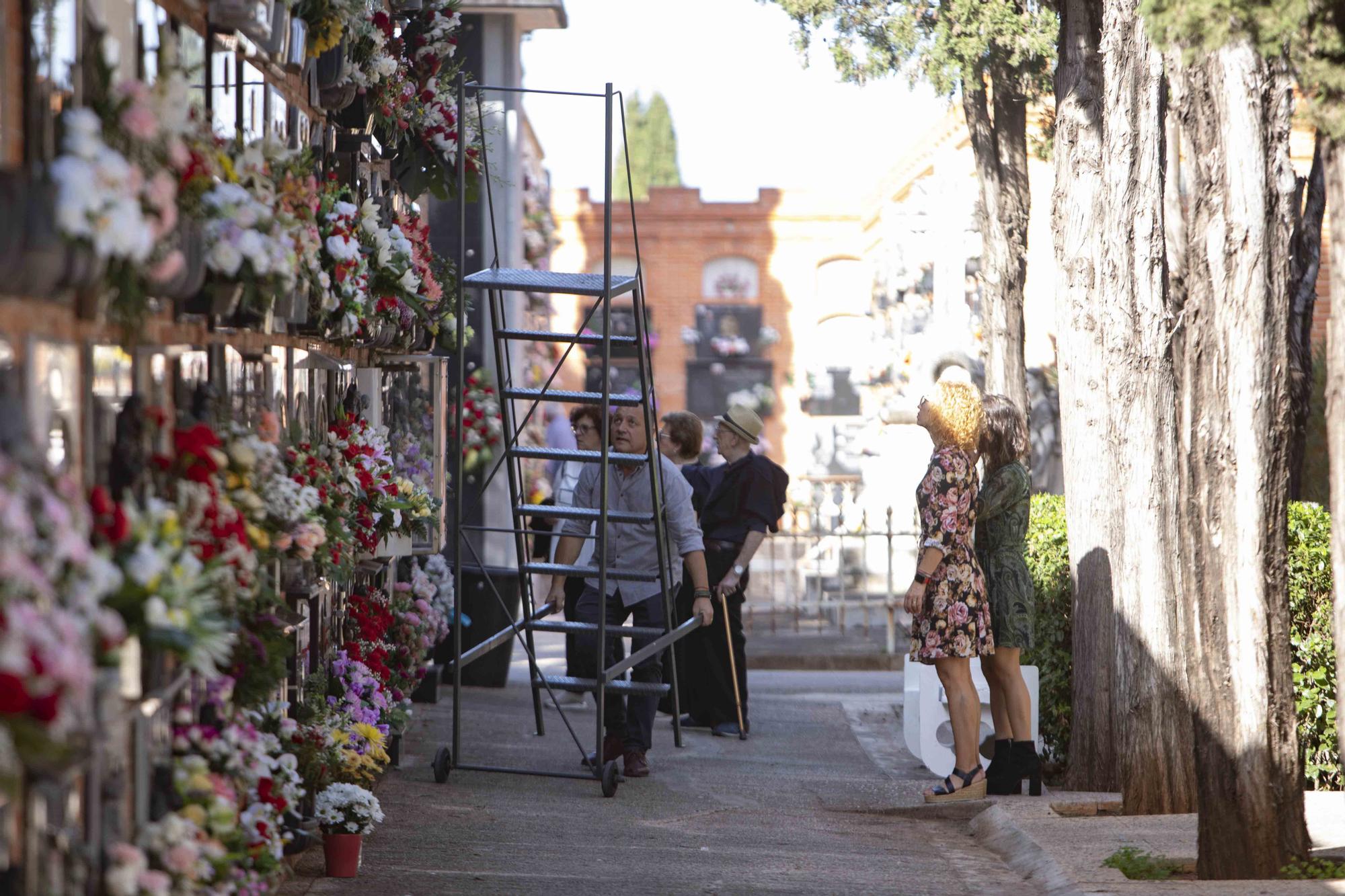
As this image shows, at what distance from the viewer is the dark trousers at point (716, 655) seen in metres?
9.94

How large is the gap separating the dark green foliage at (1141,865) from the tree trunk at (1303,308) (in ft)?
14.7

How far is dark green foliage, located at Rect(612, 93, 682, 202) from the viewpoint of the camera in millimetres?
63469

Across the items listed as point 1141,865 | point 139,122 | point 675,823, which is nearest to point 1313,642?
point 1141,865

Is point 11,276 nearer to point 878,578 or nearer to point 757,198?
point 878,578

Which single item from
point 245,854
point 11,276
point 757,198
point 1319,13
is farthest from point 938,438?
point 757,198

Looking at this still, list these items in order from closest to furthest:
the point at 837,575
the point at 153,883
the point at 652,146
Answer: the point at 153,883, the point at 837,575, the point at 652,146

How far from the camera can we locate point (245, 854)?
14.3 feet

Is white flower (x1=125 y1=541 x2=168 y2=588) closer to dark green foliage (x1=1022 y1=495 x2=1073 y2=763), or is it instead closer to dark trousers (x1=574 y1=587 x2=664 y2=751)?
dark trousers (x1=574 y1=587 x2=664 y2=751)

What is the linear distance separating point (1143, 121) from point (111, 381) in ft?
17.3

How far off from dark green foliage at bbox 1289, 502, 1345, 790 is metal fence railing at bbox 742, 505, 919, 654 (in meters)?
4.91

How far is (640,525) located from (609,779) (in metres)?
1.36

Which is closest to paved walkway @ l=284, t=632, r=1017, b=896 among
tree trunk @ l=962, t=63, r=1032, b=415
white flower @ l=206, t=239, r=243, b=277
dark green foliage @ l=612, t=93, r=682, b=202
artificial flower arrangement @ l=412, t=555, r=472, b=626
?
artificial flower arrangement @ l=412, t=555, r=472, b=626

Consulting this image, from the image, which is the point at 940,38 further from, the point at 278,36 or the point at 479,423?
the point at 278,36

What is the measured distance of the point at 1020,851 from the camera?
6570 mm
